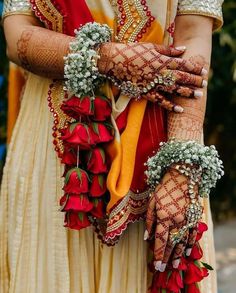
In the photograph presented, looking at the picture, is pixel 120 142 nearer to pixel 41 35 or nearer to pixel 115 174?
pixel 115 174

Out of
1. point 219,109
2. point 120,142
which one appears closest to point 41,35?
point 120,142

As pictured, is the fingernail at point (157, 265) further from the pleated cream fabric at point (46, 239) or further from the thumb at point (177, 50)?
the thumb at point (177, 50)

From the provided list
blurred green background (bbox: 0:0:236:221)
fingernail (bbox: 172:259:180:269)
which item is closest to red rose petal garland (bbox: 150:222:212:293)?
fingernail (bbox: 172:259:180:269)

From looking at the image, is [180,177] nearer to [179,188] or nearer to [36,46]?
[179,188]

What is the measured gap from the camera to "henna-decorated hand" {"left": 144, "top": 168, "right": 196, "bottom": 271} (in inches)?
64.9

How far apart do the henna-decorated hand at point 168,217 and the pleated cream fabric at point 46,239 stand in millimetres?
149

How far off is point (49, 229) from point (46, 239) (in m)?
0.03

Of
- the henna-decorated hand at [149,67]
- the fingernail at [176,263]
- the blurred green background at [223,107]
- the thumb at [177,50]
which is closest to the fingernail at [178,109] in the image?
the henna-decorated hand at [149,67]

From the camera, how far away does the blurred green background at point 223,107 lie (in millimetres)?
3271

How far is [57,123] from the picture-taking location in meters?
1.83

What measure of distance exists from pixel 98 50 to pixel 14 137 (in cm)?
40

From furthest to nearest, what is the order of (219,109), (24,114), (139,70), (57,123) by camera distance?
(219,109)
(24,114)
(57,123)
(139,70)

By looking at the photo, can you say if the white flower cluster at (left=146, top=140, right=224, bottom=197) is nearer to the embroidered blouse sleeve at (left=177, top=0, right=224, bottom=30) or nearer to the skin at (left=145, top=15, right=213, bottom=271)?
the skin at (left=145, top=15, right=213, bottom=271)

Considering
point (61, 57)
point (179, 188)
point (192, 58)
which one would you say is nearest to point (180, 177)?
point (179, 188)
